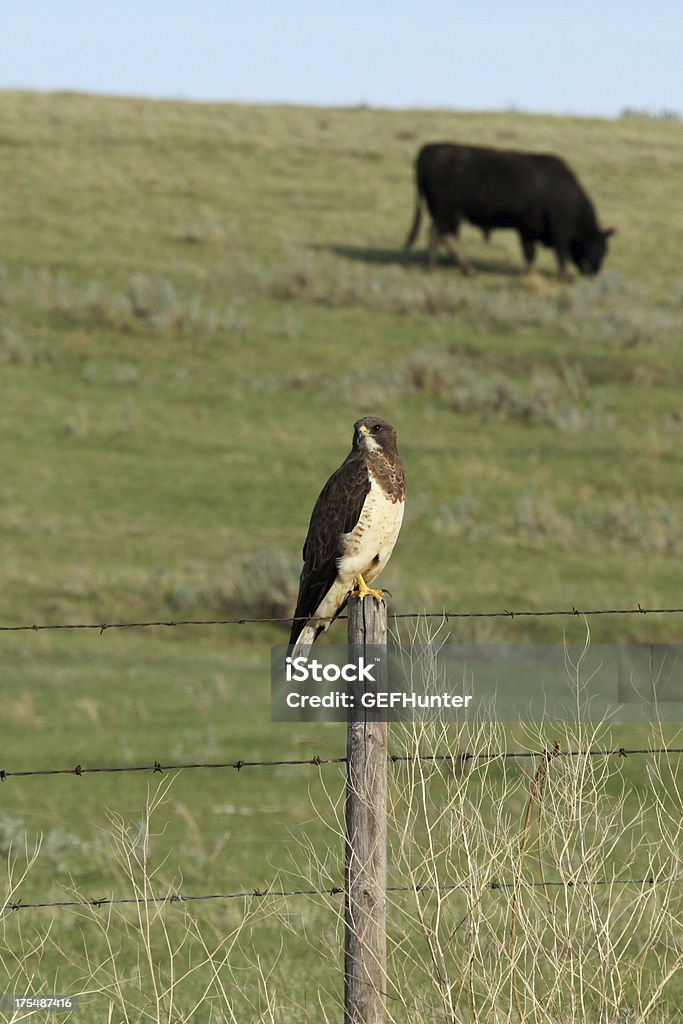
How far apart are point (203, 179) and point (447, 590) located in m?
24.8

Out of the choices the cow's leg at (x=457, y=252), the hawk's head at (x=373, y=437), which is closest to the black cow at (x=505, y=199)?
Result: the cow's leg at (x=457, y=252)

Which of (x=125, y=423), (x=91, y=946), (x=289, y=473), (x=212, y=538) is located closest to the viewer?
(x=91, y=946)

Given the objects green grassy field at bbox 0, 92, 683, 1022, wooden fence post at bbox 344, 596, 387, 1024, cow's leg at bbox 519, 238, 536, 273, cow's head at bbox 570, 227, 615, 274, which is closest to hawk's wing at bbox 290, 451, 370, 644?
green grassy field at bbox 0, 92, 683, 1022

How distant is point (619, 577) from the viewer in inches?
690

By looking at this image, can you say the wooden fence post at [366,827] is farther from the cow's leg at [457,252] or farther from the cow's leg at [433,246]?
the cow's leg at [433,246]

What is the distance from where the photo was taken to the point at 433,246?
106 feet

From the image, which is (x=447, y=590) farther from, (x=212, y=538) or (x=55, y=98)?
(x=55, y=98)

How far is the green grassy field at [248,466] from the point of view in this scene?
1023 centimetres

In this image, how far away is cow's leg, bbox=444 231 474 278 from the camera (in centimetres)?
3198

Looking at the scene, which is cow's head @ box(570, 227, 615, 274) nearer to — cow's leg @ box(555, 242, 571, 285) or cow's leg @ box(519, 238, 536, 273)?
cow's leg @ box(555, 242, 571, 285)

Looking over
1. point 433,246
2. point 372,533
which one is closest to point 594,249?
point 433,246

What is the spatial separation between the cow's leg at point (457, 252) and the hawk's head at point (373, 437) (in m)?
25.9

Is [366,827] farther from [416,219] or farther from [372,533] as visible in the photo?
[416,219]

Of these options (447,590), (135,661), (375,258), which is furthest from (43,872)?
(375,258)
